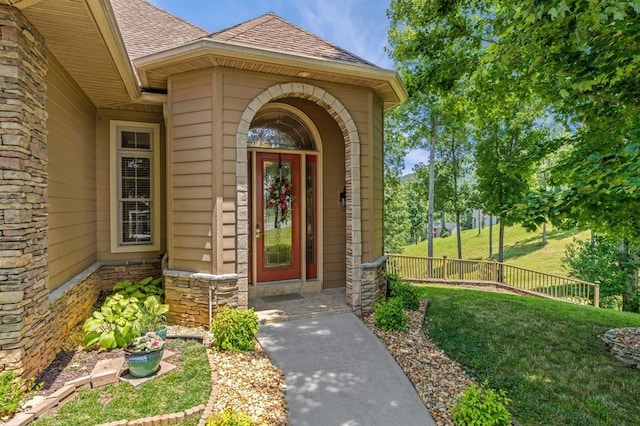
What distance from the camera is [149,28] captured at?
7.29m

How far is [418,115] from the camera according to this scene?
16.2m

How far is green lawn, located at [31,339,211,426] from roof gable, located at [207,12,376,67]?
414 cm

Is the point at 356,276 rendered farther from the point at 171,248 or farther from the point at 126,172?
the point at 126,172

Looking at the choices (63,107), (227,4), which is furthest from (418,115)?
(63,107)

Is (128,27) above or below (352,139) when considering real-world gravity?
above

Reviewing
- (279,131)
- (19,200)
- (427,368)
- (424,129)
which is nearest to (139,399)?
(19,200)

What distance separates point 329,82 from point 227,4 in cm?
1111

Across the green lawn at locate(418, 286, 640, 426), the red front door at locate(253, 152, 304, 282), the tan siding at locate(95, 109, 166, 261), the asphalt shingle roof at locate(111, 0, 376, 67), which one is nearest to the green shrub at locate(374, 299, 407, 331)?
the green lawn at locate(418, 286, 640, 426)

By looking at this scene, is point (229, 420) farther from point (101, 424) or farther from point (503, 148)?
point (503, 148)

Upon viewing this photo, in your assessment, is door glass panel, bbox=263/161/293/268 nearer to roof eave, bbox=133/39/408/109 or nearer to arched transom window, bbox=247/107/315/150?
arched transom window, bbox=247/107/315/150

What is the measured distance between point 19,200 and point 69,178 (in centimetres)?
188

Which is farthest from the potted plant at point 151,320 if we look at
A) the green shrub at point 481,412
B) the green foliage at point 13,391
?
the green shrub at point 481,412

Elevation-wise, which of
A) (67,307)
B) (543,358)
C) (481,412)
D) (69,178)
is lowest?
(543,358)

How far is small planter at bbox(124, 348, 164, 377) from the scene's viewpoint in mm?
3357
